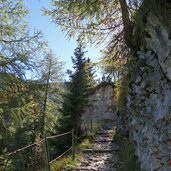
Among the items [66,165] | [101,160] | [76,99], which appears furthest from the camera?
[76,99]

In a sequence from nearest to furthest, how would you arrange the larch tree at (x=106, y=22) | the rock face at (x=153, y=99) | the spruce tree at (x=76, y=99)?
the rock face at (x=153, y=99) → the larch tree at (x=106, y=22) → the spruce tree at (x=76, y=99)

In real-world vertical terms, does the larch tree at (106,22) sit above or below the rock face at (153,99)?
above

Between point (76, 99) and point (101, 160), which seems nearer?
point (101, 160)

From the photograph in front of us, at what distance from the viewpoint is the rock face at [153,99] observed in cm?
491

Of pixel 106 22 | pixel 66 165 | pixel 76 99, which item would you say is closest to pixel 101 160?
pixel 66 165

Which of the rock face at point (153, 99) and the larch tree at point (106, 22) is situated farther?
the larch tree at point (106, 22)

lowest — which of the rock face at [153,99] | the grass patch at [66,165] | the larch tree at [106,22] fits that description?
the grass patch at [66,165]

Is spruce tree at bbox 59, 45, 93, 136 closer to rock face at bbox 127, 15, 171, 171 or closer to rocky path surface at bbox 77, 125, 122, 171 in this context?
rocky path surface at bbox 77, 125, 122, 171

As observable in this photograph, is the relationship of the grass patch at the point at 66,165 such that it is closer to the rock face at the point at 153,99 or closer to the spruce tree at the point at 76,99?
the rock face at the point at 153,99

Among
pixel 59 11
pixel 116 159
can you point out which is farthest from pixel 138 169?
pixel 59 11

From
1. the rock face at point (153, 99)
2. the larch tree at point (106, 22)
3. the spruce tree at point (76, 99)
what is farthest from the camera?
the spruce tree at point (76, 99)

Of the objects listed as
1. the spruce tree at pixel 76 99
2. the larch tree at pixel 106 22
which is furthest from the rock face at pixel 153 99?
the spruce tree at pixel 76 99

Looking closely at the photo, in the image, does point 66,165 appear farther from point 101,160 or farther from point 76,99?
point 76,99

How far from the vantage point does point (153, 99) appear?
568 centimetres
